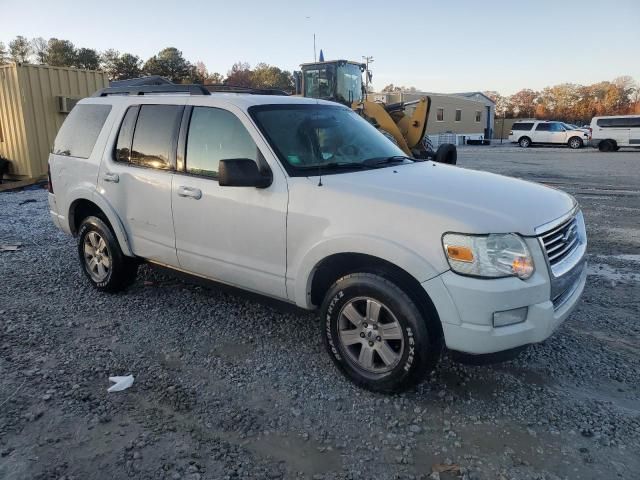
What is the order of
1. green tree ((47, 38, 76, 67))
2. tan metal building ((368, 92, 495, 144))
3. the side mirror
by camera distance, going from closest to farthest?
the side mirror, tan metal building ((368, 92, 495, 144)), green tree ((47, 38, 76, 67))

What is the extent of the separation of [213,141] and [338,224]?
1390 mm

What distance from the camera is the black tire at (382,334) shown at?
3037mm

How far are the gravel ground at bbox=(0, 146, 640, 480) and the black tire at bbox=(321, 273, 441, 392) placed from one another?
15cm

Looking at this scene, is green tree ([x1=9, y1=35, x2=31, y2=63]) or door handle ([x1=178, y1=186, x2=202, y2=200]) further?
green tree ([x1=9, y1=35, x2=31, y2=63])

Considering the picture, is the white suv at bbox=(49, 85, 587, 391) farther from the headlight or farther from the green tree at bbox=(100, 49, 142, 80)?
the green tree at bbox=(100, 49, 142, 80)

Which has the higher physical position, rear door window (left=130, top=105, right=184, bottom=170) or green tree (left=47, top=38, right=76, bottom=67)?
green tree (left=47, top=38, right=76, bottom=67)

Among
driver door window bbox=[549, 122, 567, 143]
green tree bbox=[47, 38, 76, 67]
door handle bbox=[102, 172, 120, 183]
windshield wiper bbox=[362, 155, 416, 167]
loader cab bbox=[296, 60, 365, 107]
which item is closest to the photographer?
windshield wiper bbox=[362, 155, 416, 167]

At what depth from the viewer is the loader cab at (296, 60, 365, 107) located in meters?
17.5

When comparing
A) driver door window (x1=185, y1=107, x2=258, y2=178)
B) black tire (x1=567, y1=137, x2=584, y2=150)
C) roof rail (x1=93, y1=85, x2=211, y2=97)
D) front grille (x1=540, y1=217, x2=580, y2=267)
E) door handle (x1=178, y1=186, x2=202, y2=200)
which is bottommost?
black tire (x1=567, y1=137, x2=584, y2=150)

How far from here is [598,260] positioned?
6.05 metres

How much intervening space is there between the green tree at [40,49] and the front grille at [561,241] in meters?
75.8

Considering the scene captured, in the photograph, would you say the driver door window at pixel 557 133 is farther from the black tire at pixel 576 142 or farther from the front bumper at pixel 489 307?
the front bumper at pixel 489 307

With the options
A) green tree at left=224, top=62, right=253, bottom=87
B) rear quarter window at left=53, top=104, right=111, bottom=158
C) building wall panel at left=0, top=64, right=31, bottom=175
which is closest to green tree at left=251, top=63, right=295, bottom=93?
green tree at left=224, top=62, right=253, bottom=87

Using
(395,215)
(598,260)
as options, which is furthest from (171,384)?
(598,260)
